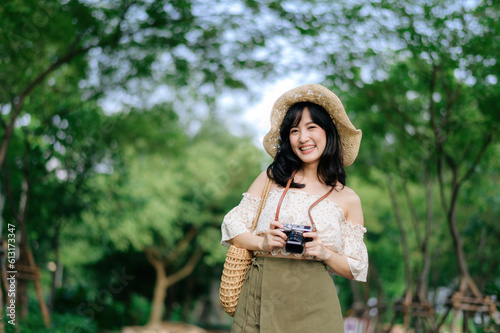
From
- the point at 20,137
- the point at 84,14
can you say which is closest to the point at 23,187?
the point at 20,137

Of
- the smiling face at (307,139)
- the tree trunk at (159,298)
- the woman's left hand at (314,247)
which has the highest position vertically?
the smiling face at (307,139)

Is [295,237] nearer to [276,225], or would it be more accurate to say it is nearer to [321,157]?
[276,225]

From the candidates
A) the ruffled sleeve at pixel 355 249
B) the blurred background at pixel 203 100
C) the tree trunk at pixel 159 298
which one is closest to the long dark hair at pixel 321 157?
A: the ruffled sleeve at pixel 355 249

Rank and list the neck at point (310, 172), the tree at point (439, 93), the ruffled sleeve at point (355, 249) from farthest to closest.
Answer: the tree at point (439, 93) → the neck at point (310, 172) → the ruffled sleeve at point (355, 249)

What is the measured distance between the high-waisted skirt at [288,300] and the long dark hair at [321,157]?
0.43 m

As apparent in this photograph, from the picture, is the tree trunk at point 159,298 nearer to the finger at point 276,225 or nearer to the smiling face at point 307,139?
the smiling face at point 307,139

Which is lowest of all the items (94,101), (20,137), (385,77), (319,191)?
(319,191)

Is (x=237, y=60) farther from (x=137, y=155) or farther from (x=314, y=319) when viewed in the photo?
(x=314, y=319)

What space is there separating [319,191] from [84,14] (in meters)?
5.76

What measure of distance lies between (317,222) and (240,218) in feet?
1.22

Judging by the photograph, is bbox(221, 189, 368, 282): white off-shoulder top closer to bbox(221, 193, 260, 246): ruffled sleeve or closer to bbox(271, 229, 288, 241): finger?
bbox(221, 193, 260, 246): ruffled sleeve

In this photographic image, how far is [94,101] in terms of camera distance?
9859 mm

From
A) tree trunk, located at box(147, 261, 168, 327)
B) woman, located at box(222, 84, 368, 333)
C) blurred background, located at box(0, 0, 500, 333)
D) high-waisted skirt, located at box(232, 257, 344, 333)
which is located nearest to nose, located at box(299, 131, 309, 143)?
woman, located at box(222, 84, 368, 333)

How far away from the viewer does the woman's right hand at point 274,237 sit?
97.1 inches
